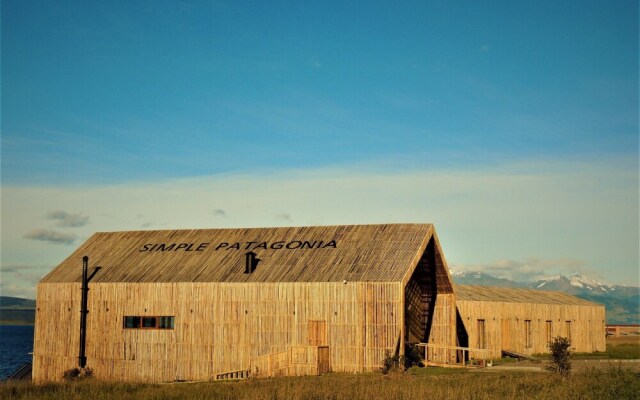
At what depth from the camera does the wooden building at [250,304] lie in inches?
1783

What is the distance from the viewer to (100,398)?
32375 millimetres

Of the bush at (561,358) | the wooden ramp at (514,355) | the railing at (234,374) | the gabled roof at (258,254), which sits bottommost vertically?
the railing at (234,374)

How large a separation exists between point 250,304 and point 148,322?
294 inches

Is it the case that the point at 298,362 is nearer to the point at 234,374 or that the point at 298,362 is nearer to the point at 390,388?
the point at 234,374

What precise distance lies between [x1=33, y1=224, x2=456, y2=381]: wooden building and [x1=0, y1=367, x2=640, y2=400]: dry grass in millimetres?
6345

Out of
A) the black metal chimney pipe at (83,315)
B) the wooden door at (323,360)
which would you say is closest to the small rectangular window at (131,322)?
the black metal chimney pipe at (83,315)

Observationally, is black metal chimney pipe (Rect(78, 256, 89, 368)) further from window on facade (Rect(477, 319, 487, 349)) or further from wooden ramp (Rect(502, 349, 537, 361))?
wooden ramp (Rect(502, 349, 537, 361))

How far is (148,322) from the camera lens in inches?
2023

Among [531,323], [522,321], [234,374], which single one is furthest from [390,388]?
[531,323]

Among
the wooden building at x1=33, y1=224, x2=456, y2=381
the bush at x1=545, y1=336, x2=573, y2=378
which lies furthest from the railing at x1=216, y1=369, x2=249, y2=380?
the bush at x1=545, y1=336, x2=573, y2=378

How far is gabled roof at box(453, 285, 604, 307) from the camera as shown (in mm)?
58000

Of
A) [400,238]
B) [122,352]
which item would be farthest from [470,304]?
[122,352]

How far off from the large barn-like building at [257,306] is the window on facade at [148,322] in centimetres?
7

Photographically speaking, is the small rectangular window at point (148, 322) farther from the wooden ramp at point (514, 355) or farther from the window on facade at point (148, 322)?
the wooden ramp at point (514, 355)
